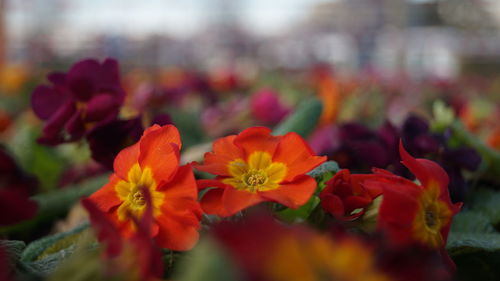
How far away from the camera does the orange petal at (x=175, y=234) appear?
441mm

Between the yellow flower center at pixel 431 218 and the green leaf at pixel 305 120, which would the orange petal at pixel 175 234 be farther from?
the green leaf at pixel 305 120

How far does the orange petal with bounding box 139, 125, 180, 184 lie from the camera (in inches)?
18.1

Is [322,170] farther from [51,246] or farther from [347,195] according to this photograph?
[51,246]

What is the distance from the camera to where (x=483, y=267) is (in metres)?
0.63

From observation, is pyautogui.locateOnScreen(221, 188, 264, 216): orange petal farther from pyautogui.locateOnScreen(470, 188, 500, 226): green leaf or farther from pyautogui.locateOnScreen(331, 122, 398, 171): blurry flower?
pyautogui.locateOnScreen(470, 188, 500, 226): green leaf

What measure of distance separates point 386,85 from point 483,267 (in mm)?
2411

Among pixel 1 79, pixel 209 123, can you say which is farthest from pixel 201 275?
pixel 1 79

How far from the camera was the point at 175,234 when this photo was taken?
1.46 ft

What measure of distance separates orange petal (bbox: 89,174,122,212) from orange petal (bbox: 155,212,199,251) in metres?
0.06

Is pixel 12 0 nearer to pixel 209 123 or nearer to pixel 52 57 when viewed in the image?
pixel 52 57

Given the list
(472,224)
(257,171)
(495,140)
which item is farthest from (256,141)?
(495,140)

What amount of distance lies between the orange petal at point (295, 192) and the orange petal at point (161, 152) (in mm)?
77

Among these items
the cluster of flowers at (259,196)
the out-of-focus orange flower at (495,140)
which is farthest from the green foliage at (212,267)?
the out-of-focus orange flower at (495,140)

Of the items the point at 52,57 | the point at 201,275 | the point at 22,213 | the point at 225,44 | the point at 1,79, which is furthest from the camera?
the point at 225,44
